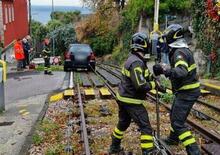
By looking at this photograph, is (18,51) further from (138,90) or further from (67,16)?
(67,16)

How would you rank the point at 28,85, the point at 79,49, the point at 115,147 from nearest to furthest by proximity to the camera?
the point at 115,147, the point at 28,85, the point at 79,49

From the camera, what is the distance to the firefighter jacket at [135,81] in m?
7.08

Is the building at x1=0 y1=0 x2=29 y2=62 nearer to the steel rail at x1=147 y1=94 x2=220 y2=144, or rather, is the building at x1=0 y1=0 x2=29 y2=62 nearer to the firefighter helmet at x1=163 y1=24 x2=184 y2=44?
the steel rail at x1=147 y1=94 x2=220 y2=144

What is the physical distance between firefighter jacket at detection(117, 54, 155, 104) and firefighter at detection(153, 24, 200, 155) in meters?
0.21

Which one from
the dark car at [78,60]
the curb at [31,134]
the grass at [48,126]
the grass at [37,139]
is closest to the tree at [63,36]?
the dark car at [78,60]

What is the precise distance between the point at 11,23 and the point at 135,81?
115ft

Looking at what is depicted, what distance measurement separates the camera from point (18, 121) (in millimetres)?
11422

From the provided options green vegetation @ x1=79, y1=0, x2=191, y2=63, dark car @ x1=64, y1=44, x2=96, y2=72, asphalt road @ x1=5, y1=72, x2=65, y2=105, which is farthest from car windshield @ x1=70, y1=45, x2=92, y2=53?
green vegetation @ x1=79, y1=0, x2=191, y2=63

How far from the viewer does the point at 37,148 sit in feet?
28.3

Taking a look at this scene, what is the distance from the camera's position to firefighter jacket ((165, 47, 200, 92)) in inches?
279

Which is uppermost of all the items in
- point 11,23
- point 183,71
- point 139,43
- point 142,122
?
point 11,23

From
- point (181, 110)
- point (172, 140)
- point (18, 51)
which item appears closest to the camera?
point (181, 110)

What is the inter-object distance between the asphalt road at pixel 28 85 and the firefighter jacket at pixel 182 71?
853cm

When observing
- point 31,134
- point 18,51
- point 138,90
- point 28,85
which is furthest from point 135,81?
point 18,51
